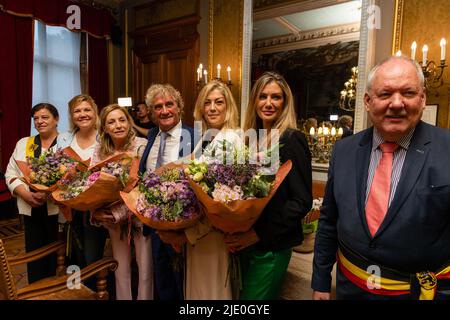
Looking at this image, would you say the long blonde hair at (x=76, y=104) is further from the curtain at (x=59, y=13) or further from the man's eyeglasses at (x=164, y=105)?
the curtain at (x=59, y=13)

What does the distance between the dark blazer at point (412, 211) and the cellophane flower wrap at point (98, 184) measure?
42.2 inches

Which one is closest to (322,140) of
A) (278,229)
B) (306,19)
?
(306,19)

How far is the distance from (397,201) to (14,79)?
4873mm

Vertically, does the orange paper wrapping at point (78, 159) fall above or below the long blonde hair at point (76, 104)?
below

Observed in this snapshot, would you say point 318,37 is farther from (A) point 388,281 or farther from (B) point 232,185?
(A) point 388,281

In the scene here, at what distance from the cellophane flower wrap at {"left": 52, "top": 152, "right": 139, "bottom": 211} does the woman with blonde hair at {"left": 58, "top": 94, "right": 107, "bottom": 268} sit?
31cm

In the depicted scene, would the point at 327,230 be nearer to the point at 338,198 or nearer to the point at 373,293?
the point at 338,198

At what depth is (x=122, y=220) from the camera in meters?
1.69

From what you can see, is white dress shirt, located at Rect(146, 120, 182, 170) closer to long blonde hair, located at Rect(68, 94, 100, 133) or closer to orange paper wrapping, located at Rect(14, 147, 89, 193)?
orange paper wrapping, located at Rect(14, 147, 89, 193)

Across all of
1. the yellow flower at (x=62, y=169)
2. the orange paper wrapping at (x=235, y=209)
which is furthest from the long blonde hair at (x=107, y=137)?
the orange paper wrapping at (x=235, y=209)

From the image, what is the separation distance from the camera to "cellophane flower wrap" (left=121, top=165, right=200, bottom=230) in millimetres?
1204

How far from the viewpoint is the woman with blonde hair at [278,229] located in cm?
126
